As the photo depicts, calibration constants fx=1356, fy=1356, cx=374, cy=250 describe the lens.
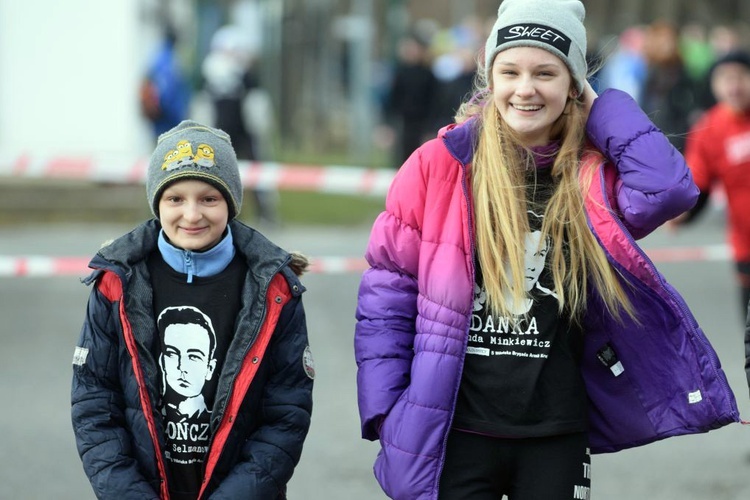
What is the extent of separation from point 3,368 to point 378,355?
5.09 metres

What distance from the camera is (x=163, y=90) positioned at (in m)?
14.3

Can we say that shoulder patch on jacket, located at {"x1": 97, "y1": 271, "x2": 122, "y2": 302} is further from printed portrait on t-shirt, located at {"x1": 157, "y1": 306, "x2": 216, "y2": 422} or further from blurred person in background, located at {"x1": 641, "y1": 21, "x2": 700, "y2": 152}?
blurred person in background, located at {"x1": 641, "y1": 21, "x2": 700, "y2": 152}

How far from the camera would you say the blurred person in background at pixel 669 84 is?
63.9 feet

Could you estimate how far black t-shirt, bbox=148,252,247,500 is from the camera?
357 cm

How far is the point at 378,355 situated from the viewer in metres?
3.55

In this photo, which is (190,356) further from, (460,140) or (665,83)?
(665,83)

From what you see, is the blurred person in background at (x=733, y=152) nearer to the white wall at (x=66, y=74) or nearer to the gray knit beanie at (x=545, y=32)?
the gray knit beanie at (x=545, y=32)

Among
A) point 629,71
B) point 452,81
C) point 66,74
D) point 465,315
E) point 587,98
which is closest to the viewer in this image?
point 465,315

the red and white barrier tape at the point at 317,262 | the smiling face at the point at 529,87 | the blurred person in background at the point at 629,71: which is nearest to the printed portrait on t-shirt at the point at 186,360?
the smiling face at the point at 529,87

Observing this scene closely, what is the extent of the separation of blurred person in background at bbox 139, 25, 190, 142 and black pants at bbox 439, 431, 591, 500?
11.1 metres

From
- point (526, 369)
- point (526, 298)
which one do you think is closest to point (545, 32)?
point (526, 298)

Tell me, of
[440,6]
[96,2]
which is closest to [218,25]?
[96,2]

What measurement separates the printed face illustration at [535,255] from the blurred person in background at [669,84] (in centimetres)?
1629

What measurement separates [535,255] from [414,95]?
51.4 ft
